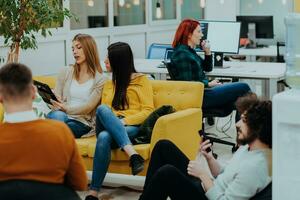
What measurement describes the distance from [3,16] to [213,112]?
7.04 ft

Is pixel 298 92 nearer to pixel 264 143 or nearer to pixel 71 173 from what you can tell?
pixel 264 143

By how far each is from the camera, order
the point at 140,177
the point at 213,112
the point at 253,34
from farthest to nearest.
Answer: the point at 253,34 → the point at 213,112 → the point at 140,177

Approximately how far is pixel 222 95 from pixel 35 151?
3.57 m

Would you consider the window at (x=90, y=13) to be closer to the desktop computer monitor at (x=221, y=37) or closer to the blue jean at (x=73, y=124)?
the desktop computer monitor at (x=221, y=37)

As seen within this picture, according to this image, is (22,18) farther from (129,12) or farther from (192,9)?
(192,9)

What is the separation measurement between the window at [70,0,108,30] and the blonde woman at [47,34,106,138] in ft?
11.4

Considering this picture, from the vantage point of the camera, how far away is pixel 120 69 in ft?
16.5

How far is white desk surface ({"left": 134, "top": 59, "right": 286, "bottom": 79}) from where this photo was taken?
6.24m

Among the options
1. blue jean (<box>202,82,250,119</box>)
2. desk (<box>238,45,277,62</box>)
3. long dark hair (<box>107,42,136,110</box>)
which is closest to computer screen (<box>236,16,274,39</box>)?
desk (<box>238,45,277,62</box>)

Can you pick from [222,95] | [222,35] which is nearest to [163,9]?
[222,35]

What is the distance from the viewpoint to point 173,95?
5.26 metres

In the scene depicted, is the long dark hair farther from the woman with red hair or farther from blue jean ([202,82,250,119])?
blue jean ([202,82,250,119])

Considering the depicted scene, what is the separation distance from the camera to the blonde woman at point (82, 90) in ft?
17.1

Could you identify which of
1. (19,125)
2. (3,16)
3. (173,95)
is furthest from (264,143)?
(3,16)
